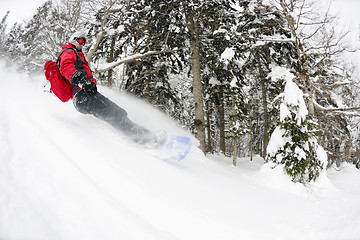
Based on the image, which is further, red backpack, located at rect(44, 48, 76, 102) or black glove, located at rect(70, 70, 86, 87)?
red backpack, located at rect(44, 48, 76, 102)

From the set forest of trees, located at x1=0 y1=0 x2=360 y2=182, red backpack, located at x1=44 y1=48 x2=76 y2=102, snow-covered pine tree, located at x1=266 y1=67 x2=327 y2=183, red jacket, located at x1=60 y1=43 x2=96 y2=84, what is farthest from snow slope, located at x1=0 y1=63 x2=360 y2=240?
forest of trees, located at x1=0 y1=0 x2=360 y2=182

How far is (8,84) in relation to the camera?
5.10m

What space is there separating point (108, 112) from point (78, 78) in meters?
0.72

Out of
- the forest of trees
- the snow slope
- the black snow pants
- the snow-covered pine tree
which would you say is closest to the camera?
the snow slope

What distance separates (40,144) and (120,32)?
22.1 ft

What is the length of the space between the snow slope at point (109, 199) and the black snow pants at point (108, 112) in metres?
0.20

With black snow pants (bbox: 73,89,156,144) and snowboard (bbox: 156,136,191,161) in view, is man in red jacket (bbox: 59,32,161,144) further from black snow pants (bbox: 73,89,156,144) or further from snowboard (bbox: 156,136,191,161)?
snowboard (bbox: 156,136,191,161)

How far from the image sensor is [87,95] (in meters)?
3.20

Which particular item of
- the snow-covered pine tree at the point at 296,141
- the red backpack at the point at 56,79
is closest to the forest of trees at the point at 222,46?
the snow-covered pine tree at the point at 296,141

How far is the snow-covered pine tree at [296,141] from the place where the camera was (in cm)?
470

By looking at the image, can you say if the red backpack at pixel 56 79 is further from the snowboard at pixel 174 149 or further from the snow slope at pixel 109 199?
the snowboard at pixel 174 149

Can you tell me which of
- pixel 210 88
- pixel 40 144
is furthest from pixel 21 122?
pixel 210 88

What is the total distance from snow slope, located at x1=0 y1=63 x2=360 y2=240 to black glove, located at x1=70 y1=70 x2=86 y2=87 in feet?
2.59

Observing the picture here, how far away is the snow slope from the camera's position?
5.08 feet
